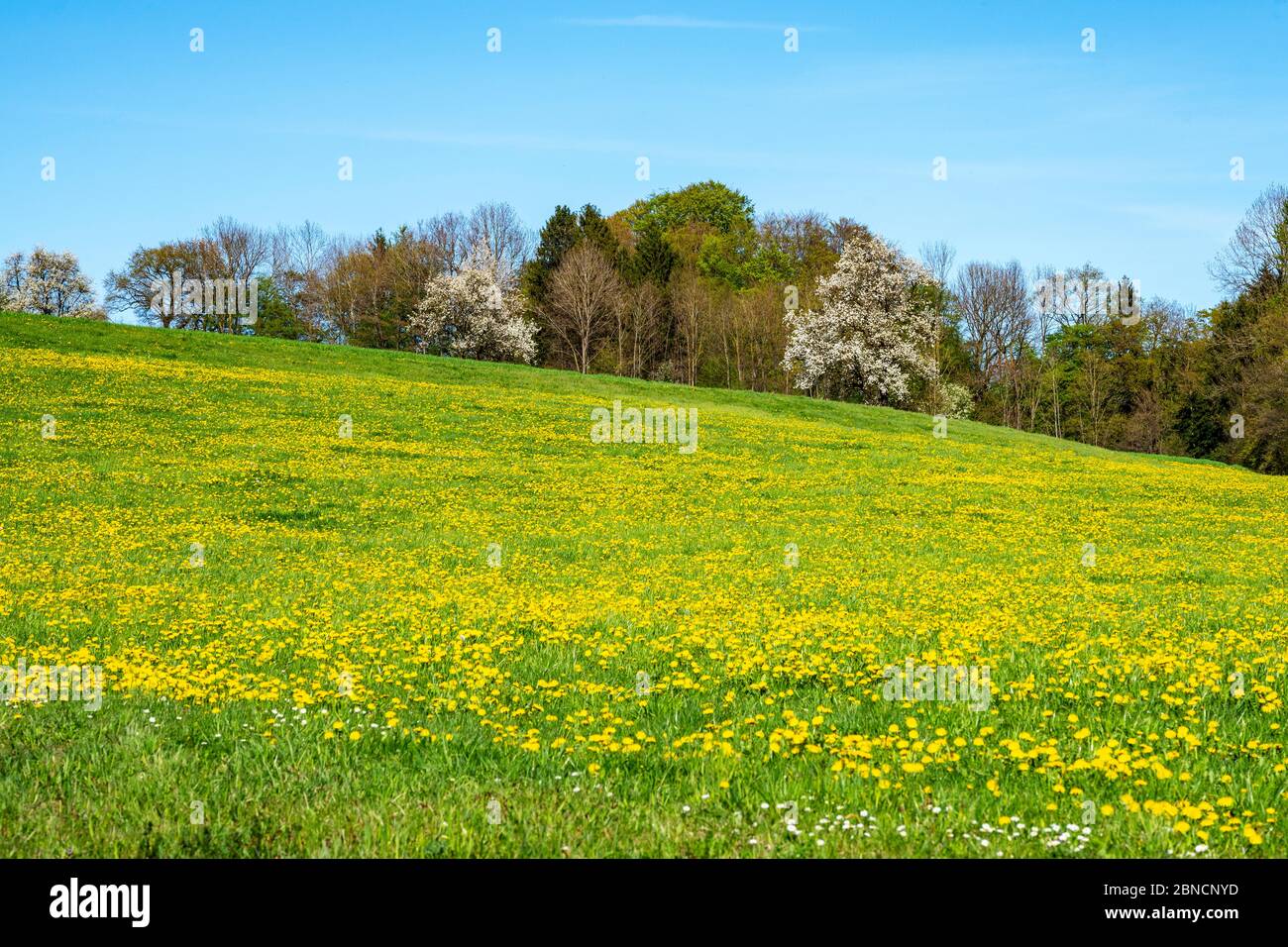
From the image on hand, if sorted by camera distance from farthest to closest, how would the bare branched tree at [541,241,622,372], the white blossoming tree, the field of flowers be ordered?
1. the bare branched tree at [541,241,622,372]
2. the white blossoming tree
3. the field of flowers

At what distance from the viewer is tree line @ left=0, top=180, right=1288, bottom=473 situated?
71000 mm

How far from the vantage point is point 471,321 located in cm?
7869

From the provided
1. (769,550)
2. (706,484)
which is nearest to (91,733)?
(769,550)

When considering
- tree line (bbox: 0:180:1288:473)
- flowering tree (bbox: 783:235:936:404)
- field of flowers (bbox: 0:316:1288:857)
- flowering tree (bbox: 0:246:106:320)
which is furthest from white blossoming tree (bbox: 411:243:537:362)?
field of flowers (bbox: 0:316:1288:857)

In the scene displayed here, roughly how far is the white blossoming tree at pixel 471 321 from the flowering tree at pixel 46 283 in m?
32.7

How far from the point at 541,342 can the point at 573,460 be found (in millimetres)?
57055

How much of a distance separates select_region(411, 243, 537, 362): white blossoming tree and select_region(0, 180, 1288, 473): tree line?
7.3 inches

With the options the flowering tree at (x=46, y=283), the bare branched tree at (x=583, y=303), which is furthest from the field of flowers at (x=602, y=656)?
the flowering tree at (x=46, y=283)

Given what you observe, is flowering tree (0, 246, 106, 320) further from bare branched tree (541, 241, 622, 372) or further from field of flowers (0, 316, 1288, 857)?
field of flowers (0, 316, 1288, 857)

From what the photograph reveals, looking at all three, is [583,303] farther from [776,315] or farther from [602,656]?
[602,656]

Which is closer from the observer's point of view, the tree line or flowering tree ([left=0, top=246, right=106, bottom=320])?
the tree line

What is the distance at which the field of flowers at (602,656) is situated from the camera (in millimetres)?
5969

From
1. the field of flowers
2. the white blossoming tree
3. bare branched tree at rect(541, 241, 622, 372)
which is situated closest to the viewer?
the field of flowers
